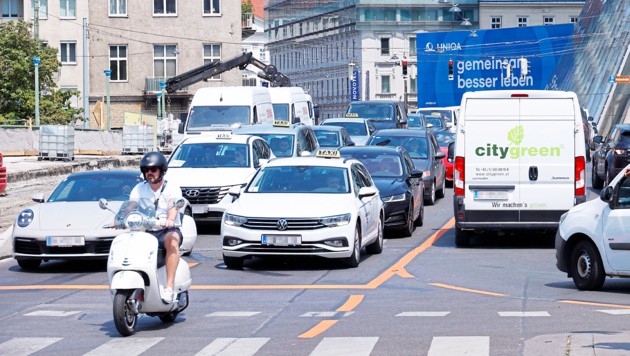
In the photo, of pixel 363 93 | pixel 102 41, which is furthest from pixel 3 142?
pixel 363 93

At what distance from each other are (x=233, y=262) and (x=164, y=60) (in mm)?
61180

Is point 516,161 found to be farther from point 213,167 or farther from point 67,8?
point 67,8

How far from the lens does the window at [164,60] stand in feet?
255

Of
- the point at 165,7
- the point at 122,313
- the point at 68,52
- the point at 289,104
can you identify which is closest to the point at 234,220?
the point at 122,313

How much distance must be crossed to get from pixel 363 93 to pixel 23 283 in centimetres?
10545

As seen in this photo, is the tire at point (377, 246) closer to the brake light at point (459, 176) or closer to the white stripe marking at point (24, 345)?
the brake light at point (459, 176)

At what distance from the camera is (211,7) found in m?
77.8

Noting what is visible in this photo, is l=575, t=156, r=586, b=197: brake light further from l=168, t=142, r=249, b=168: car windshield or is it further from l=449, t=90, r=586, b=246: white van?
l=168, t=142, r=249, b=168: car windshield

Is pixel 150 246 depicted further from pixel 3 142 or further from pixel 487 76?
pixel 487 76

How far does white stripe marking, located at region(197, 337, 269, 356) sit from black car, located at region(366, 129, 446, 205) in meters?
18.0

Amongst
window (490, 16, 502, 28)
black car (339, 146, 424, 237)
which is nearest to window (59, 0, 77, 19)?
black car (339, 146, 424, 237)

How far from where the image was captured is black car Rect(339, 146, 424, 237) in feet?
73.6

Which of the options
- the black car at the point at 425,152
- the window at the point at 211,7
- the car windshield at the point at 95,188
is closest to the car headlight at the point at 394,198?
the car windshield at the point at 95,188

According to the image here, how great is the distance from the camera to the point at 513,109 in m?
20.2
